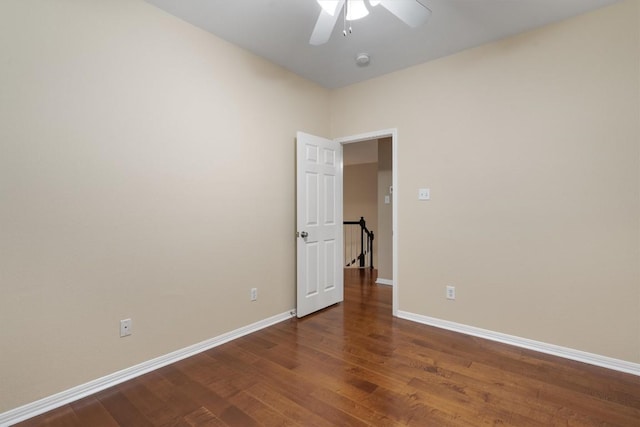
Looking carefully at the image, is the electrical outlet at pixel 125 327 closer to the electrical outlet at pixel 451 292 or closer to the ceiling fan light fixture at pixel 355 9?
the ceiling fan light fixture at pixel 355 9

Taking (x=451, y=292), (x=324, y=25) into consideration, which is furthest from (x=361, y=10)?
(x=451, y=292)

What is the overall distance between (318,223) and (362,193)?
5206mm

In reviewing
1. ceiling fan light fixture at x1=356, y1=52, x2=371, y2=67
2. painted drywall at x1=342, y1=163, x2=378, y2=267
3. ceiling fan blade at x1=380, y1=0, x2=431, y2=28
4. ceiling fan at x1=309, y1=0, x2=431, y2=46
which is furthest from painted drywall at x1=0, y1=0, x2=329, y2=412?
painted drywall at x1=342, y1=163, x2=378, y2=267

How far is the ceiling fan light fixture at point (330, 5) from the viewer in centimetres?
169

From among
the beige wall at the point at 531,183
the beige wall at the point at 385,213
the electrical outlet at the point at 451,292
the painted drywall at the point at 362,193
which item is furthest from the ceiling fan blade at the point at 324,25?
the painted drywall at the point at 362,193

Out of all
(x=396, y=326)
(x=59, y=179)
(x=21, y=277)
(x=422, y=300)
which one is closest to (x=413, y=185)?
(x=422, y=300)

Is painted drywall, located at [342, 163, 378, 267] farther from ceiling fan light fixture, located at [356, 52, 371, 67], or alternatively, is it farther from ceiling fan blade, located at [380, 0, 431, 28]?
ceiling fan blade, located at [380, 0, 431, 28]

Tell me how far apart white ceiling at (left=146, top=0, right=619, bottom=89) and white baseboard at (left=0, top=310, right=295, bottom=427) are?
8.79 feet

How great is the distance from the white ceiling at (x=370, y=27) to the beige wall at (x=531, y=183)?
207 mm

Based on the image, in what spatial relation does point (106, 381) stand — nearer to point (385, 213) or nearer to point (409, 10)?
point (409, 10)

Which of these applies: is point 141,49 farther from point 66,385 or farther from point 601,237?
point 601,237

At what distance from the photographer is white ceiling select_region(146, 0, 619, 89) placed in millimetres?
2232

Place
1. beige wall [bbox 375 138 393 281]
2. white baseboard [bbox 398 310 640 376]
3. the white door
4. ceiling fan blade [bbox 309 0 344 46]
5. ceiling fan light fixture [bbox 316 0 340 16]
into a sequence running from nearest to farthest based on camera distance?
ceiling fan light fixture [bbox 316 0 340 16] → ceiling fan blade [bbox 309 0 344 46] → white baseboard [bbox 398 310 640 376] → the white door → beige wall [bbox 375 138 393 281]

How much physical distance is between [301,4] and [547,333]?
3.27 m
